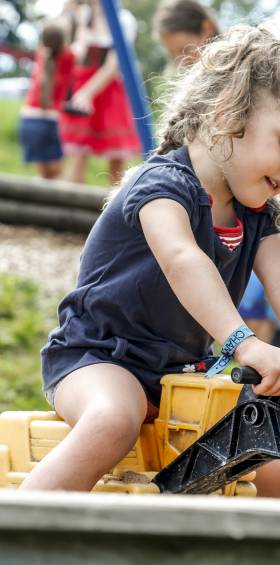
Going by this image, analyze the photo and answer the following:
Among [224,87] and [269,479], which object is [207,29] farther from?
[269,479]

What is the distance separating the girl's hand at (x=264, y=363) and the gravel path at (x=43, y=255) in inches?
156

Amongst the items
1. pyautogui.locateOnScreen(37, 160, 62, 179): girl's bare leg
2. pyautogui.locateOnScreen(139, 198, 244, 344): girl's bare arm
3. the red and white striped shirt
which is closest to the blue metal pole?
pyautogui.locateOnScreen(37, 160, 62, 179): girl's bare leg

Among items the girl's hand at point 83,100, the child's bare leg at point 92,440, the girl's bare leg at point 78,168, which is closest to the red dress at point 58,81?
the girl's bare leg at point 78,168

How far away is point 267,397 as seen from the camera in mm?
2312

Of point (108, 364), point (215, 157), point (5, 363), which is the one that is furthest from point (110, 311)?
point (5, 363)

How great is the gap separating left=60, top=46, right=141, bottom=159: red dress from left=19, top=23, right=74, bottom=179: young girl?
220mm

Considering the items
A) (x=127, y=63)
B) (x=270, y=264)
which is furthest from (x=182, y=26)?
(x=270, y=264)

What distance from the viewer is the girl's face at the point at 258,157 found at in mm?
2514

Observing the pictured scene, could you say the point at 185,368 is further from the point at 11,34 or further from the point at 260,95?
the point at 11,34

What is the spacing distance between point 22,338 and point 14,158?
686cm

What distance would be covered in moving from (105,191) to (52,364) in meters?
4.86

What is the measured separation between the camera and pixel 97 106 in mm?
8234

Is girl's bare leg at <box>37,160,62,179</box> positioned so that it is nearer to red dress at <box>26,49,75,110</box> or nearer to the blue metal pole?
red dress at <box>26,49,75,110</box>

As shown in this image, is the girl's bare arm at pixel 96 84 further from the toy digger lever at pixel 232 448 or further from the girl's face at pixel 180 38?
the toy digger lever at pixel 232 448
